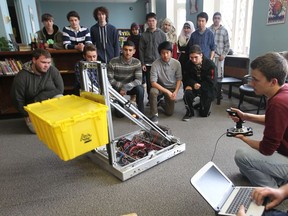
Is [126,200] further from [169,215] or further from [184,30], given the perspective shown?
[184,30]

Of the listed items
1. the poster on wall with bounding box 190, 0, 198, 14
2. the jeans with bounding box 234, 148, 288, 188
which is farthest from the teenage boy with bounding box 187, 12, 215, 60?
the jeans with bounding box 234, 148, 288, 188

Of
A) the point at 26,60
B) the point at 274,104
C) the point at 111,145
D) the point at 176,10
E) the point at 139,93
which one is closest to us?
the point at 274,104

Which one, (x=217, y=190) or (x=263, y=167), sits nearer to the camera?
(x=217, y=190)

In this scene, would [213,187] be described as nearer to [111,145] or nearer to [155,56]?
[111,145]

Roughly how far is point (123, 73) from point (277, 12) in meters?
2.37

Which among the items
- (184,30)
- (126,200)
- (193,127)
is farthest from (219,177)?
(184,30)

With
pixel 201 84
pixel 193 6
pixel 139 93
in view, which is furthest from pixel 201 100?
pixel 193 6

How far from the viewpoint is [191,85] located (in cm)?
317

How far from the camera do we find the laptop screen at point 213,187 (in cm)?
126

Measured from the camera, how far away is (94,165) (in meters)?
2.10

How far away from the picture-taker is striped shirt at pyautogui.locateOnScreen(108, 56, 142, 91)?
310cm

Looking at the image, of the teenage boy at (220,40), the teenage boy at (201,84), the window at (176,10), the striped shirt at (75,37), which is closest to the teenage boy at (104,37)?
the striped shirt at (75,37)

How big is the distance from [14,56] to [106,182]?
2664 millimetres

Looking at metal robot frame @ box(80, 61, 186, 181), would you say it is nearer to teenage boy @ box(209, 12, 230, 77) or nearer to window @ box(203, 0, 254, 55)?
teenage boy @ box(209, 12, 230, 77)
